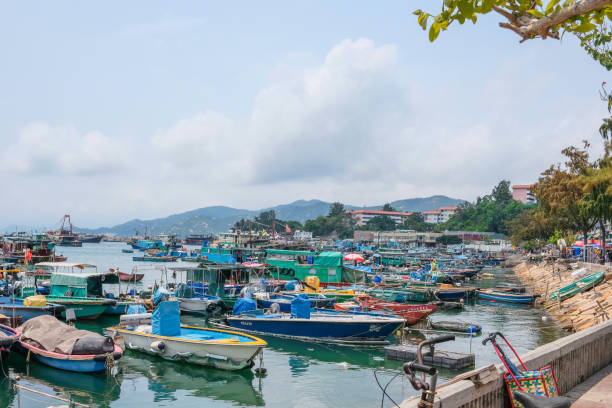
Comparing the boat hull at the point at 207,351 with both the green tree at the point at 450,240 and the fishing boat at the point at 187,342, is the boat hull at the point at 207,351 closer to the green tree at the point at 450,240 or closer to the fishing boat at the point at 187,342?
the fishing boat at the point at 187,342

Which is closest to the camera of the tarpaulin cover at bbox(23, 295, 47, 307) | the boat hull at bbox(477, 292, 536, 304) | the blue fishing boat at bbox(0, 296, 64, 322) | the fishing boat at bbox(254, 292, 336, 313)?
the blue fishing boat at bbox(0, 296, 64, 322)

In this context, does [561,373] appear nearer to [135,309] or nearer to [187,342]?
[187,342]

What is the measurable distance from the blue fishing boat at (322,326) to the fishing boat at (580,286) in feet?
58.9

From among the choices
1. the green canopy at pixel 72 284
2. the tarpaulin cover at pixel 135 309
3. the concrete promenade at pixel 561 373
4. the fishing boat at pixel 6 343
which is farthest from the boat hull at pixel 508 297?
the fishing boat at pixel 6 343

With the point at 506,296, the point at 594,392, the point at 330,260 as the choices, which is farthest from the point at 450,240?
the point at 594,392

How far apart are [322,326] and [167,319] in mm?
7283

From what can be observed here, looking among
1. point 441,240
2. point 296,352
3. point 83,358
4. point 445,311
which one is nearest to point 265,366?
point 296,352

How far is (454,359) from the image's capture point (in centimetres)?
1908

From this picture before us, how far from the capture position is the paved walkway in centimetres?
823

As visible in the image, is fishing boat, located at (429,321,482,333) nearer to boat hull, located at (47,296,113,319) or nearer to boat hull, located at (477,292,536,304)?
boat hull, located at (477,292,536,304)

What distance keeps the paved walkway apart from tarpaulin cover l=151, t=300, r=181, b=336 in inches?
590

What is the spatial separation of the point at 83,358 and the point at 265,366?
6776 mm

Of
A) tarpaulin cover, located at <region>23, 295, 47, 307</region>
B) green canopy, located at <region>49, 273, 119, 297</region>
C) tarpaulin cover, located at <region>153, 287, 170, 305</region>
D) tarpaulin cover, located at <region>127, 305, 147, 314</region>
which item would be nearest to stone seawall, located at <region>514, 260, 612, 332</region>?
tarpaulin cover, located at <region>127, 305, 147, 314</region>

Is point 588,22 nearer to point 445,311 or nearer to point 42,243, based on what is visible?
point 445,311
